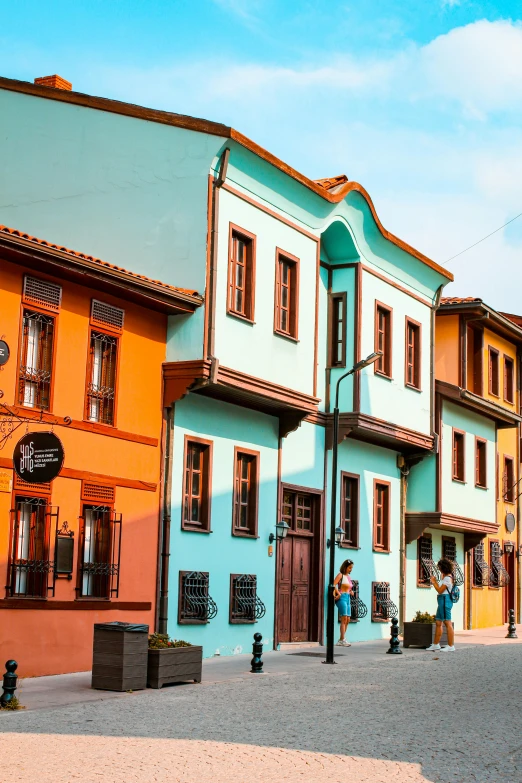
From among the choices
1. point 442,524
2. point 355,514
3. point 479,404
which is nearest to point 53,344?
point 355,514

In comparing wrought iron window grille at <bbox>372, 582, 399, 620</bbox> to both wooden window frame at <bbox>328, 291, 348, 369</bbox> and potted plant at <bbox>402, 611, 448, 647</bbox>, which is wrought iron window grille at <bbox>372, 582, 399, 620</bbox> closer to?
potted plant at <bbox>402, 611, 448, 647</bbox>

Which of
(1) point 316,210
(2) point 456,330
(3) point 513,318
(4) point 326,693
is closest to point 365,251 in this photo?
(1) point 316,210

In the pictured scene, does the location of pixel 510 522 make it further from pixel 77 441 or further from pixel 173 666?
pixel 173 666

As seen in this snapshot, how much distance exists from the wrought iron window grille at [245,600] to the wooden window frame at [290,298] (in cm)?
447

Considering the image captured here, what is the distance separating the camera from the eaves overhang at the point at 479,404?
2886 centimetres

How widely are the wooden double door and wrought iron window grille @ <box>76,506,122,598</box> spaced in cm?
526

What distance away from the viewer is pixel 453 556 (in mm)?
31469

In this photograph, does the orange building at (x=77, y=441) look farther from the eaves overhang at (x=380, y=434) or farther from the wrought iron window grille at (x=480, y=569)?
the wrought iron window grille at (x=480, y=569)

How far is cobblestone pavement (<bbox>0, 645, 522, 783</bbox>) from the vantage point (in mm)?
9367

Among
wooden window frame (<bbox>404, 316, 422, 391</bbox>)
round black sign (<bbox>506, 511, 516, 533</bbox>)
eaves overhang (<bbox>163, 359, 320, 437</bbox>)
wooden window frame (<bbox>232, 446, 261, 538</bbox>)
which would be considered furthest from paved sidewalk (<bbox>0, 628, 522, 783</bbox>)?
round black sign (<bbox>506, 511, 516, 533</bbox>)

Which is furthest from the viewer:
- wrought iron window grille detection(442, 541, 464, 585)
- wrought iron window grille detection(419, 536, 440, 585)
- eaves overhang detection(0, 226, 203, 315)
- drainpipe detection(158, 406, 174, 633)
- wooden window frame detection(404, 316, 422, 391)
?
wrought iron window grille detection(442, 541, 464, 585)

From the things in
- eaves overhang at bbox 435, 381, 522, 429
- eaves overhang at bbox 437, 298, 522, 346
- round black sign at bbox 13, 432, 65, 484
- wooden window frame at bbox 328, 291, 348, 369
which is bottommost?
round black sign at bbox 13, 432, 65, 484

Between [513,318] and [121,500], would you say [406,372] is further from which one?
[513,318]

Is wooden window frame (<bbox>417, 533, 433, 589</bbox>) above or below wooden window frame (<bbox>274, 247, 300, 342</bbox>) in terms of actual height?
below
